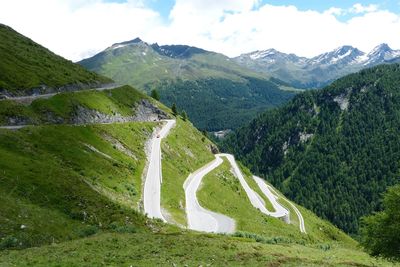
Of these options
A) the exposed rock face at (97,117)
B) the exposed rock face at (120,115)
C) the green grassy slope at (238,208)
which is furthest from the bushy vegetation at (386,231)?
the exposed rock face at (120,115)

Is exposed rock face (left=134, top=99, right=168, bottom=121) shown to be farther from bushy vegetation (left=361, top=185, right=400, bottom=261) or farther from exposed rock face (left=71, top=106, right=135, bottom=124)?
bushy vegetation (left=361, top=185, right=400, bottom=261)

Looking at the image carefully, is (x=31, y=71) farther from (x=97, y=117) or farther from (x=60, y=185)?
(x=60, y=185)

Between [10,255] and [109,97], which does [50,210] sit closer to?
[10,255]

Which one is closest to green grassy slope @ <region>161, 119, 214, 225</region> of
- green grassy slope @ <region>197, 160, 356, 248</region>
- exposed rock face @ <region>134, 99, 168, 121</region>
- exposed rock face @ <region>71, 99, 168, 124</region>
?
green grassy slope @ <region>197, 160, 356, 248</region>

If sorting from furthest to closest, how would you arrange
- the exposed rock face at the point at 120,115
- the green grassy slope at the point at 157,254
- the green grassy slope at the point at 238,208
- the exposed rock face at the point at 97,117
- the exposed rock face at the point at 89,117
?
the exposed rock face at the point at 120,115
the exposed rock face at the point at 89,117
the exposed rock face at the point at 97,117
the green grassy slope at the point at 238,208
the green grassy slope at the point at 157,254

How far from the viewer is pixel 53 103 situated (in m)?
96.1

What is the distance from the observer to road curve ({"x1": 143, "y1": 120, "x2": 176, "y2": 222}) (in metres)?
70.0

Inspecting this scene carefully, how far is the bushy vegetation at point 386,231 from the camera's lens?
38938 millimetres

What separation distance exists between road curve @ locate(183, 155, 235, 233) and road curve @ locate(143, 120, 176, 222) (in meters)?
6.62

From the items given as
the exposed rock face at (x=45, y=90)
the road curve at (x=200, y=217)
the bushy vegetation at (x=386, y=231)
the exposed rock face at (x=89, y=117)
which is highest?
the exposed rock face at (x=45, y=90)

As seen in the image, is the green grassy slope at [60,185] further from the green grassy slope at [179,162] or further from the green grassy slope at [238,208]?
the green grassy slope at [238,208]

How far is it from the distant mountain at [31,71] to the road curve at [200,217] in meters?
47.1

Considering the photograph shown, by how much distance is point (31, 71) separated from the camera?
116m


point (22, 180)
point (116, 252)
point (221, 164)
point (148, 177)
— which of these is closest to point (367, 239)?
point (116, 252)
